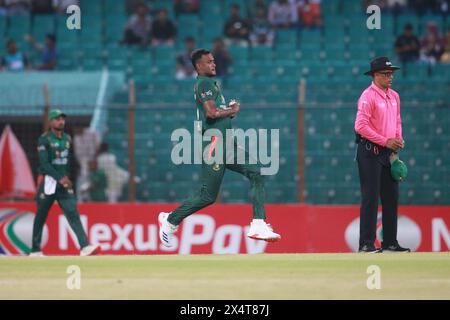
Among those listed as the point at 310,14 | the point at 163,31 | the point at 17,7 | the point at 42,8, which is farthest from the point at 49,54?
the point at 310,14

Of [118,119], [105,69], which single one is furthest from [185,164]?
[105,69]

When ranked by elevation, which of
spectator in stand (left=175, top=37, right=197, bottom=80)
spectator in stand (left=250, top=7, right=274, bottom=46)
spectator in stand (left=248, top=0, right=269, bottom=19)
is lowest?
spectator in stand (left=175, top=37, right=197, bottom=80)

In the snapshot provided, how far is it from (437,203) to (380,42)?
682 centimetres

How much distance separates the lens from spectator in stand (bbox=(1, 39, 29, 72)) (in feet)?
84.3

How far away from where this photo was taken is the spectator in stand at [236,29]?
2547 centimetres

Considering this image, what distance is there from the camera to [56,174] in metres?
17.1

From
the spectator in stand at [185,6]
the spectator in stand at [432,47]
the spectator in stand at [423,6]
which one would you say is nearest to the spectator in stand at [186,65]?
the spectator in stand at [185,6]

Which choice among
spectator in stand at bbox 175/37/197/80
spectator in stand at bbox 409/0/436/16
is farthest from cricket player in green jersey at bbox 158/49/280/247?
spectator in stand at bbox 409/0/436/16

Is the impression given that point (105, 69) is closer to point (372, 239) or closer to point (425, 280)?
point (372, 239)

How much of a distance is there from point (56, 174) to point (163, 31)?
30.8 ft

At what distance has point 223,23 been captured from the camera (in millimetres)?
26484

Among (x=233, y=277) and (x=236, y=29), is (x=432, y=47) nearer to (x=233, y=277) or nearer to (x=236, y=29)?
(x=236, y=29)

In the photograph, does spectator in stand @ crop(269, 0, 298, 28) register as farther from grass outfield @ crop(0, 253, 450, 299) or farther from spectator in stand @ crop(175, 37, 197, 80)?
grass outfield @ crop(0, 253, 450, 299)

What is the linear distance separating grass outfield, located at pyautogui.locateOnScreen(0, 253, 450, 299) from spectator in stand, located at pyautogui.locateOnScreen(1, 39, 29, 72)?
13.3 m
